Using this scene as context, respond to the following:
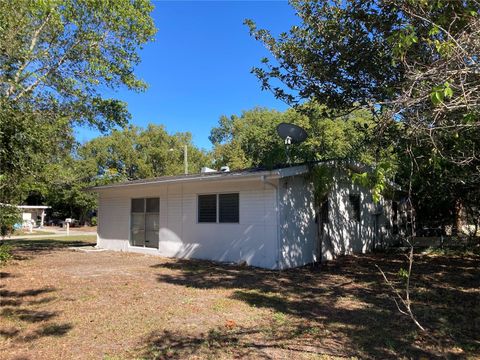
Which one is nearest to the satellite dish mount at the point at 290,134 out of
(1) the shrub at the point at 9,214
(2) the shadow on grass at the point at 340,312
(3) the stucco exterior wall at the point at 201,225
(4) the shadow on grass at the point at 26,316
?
(3) the stucco exterior wall at the point at 201,225

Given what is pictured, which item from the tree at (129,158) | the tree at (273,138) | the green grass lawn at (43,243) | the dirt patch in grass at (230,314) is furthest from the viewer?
the tree at (129,158)

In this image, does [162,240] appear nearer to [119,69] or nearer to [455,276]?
[119,69]

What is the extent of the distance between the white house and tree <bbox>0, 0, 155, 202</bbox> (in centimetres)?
333

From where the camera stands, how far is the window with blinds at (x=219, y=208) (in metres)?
11.8

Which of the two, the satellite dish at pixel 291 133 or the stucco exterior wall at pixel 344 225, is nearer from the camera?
the satellite dish at pixel 291 133

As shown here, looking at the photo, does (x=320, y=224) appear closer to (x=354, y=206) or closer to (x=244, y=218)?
(x=244, y=218)

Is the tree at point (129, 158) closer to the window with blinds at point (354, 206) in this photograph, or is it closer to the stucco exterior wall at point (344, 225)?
the stucco exterior wall at point (344, 225)

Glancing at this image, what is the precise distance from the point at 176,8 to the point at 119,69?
3579 mm

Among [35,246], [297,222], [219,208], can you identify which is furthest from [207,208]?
[35,246]

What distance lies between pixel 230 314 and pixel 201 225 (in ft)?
21.6

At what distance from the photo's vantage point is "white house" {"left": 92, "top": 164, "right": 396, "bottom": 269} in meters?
10.8

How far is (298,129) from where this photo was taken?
12.1 metres

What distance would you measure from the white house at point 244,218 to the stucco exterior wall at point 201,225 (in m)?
0.03

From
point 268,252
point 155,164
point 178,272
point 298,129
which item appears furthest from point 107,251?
point 155,164
